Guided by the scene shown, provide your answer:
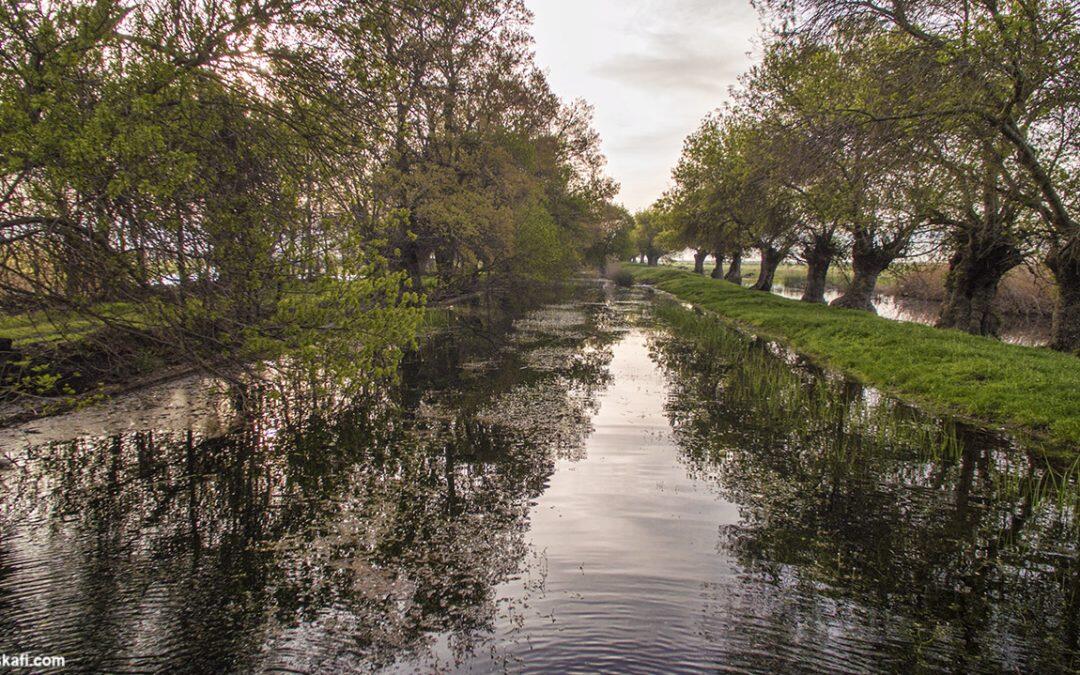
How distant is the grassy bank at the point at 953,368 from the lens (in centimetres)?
1298

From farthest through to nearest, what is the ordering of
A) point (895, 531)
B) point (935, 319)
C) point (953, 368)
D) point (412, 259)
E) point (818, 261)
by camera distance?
point (818, 261) < point (412, 259) < point (935, 319) < point (953, 368) < point (895, 531)

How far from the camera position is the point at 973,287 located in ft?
86.5

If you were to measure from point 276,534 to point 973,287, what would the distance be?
3003cm

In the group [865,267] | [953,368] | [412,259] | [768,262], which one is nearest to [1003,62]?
[953,368]

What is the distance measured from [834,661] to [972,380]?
44.7 ft

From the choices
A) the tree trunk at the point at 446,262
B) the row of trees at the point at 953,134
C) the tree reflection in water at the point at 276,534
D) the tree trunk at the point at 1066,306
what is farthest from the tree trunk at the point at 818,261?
the tree reflection in water at the point at 276,534

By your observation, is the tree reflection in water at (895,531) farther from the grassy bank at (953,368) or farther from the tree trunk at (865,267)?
the tree trunk at (865,267)

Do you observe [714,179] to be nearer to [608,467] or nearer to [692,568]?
[608,467]

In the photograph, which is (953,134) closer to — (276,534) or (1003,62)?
(1003,62)

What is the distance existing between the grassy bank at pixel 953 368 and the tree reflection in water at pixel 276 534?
950 centimetres

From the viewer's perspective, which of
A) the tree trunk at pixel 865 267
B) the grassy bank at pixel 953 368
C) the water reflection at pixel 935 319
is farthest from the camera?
the tree trunk at pixel 865 267

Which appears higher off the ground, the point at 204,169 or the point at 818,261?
the point at 818,261

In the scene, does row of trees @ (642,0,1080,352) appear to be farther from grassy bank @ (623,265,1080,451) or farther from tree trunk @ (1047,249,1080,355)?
grassy bank @ (623,265,1080,451)

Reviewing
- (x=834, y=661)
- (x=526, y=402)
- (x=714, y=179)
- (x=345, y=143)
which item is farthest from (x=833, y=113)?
(x=714, y=179)
